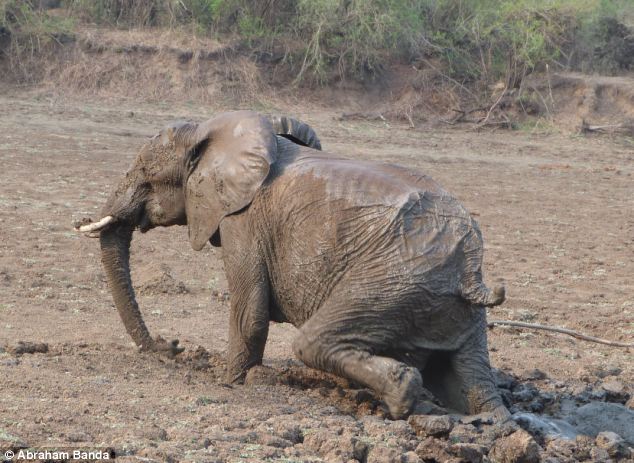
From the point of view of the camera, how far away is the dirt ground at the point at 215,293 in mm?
4957

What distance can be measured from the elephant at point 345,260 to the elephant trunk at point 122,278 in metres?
0.66

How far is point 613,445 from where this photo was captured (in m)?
5.39

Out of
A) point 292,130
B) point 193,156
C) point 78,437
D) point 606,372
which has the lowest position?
point 606,372

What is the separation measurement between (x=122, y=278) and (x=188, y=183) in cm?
87

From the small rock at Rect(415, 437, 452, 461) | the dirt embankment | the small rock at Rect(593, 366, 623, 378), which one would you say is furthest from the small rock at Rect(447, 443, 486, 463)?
the dirt embankment

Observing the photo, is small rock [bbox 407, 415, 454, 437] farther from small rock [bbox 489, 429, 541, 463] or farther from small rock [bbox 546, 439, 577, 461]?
small rock [bbox 546, 439, 577, 461]

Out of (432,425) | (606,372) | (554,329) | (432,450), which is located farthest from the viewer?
(554,329)

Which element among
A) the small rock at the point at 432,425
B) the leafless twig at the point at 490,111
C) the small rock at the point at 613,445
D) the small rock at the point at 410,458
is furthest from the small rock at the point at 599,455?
the leafless twig at the point at 490,111

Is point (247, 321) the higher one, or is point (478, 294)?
point (478, 294)

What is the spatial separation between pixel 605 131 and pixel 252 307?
587 inches

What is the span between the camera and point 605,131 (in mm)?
19688

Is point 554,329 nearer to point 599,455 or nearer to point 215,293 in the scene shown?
point 599,455

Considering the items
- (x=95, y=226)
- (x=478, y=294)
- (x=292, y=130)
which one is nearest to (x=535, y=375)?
(x=478, y=294)

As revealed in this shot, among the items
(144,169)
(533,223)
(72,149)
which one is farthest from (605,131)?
(144,169)
